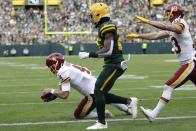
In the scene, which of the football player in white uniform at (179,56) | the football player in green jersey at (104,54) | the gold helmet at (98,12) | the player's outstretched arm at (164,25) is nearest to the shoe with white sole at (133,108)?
the football player in white uniform at (179,56)

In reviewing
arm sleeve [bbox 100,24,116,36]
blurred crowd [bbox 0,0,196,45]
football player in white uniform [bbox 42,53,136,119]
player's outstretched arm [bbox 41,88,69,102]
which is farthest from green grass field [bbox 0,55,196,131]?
blurred crowd [bbox 0,0,196,45]

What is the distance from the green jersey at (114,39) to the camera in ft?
26.2

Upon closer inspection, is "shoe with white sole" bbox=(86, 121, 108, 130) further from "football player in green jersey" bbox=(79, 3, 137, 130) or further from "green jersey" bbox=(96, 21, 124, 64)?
"green jersey" bbox=(96, 21, 124, 64)

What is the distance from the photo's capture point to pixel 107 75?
27.1ft

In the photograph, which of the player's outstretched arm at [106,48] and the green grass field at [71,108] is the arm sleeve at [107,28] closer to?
the player's outstretched arm at [106,48]

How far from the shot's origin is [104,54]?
8.07m

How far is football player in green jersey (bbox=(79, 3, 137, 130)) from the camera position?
315 inches

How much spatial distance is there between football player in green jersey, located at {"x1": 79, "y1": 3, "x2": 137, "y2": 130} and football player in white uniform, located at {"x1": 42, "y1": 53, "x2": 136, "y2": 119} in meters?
0.56

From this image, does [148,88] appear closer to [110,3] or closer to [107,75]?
[107,75]

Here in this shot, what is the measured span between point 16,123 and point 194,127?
8.14 feet

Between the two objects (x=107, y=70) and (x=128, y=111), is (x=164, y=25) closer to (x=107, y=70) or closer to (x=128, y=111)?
(x=107, y=70)

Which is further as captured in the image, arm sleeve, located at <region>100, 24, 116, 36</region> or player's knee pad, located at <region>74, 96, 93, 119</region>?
player's knee pad, located at <region>74, 96, 93, 119</region>

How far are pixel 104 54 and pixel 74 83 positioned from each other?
1.00 metres

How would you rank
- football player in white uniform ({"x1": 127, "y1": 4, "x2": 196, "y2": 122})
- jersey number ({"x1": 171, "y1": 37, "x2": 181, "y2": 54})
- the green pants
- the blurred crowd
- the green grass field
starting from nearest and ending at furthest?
the green pants < the green grass field < football player in white uniform ({"x1": 127, "y1": 4, "x2": 196, "y2": 122}) < jersey number ({"x1": 171, "y1": 37, "x2": 181, "y2": 54}) < the blurred crowd
